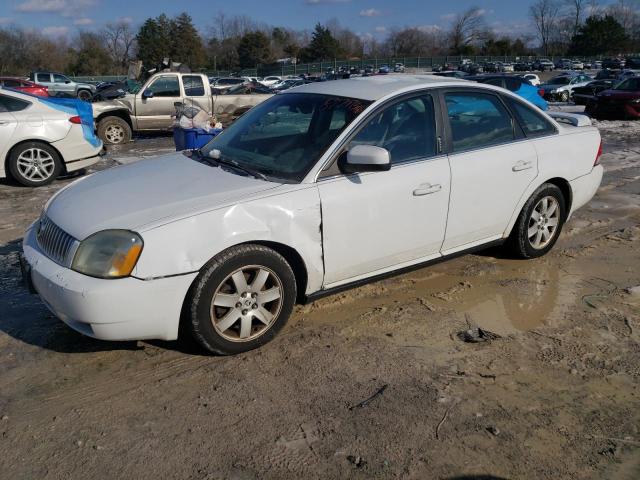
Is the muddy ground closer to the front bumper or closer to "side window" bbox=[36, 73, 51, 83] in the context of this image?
the front bumper

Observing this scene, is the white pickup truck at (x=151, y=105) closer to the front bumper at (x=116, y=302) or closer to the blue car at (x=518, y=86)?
the blue car at (x=518, y=86)

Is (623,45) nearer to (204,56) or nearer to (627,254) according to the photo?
(204,56)

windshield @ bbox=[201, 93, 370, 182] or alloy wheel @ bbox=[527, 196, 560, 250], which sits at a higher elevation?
windshield @ bbox=[201, 93, 370, 182]

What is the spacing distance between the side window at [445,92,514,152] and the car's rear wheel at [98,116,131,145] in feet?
35.4

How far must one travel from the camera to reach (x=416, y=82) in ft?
14.6

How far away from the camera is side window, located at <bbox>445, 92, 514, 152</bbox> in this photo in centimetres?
444

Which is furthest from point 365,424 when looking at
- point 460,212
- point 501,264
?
point 501,264

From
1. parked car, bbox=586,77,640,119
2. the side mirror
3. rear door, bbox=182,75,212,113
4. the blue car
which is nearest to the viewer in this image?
the side mirror

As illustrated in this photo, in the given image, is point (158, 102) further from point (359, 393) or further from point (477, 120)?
point (359, 393)

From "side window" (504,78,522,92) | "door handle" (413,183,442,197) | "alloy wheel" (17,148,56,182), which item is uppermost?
"side window" (504,78,522,92)

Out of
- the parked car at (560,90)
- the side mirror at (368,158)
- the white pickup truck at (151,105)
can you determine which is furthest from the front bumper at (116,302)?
the parked car at (560,90)

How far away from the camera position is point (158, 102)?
14109 millimetres

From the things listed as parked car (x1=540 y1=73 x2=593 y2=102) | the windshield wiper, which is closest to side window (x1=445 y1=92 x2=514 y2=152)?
the windshield wiper

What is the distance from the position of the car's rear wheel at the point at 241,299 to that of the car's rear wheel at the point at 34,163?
20.7ft
